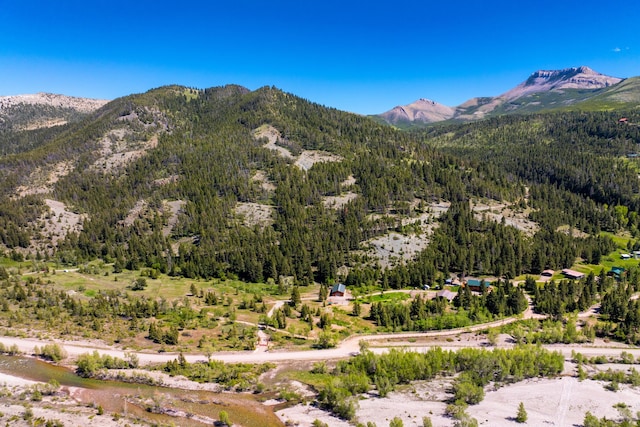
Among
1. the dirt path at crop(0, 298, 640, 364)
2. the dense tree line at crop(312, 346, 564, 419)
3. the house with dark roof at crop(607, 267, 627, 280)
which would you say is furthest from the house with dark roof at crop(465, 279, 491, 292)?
the dense tree line at crop(312, 346, 564, 419)

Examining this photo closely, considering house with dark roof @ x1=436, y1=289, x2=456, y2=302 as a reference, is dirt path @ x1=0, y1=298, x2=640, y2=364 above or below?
below

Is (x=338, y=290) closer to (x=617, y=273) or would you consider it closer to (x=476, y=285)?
(x=476, y=285)

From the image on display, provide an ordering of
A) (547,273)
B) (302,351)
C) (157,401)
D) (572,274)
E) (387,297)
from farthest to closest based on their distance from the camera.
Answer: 1. (547,273)
2. (572,274)
3. (387,297)
4. (302,351)
5. (157,401)

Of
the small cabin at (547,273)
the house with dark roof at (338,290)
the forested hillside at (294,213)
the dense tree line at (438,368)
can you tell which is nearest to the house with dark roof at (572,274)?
the small cabin at (547,273)

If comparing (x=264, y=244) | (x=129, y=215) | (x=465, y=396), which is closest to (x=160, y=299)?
(x=264, y=244)

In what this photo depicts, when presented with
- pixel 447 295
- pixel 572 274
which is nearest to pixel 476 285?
pixel 447 295

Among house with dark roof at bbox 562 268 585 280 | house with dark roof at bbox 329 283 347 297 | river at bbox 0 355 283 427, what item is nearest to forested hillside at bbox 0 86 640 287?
house with dark roof at bbox 562 268 585 280

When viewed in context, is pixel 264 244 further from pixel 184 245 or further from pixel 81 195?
pixel 81 195

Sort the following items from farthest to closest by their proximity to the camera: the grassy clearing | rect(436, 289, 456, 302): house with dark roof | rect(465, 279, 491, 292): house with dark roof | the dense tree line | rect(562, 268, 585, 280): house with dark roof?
1. rect(562, 268, 585, 280): house with dark roof
2. rect(465, 279, 491, 292): house with dark roof
3. the grassy clearing
4. rect(436, 289, 456, 302): house with dark roof
5. the dense tree line

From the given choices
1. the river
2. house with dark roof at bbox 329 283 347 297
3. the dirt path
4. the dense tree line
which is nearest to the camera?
the river

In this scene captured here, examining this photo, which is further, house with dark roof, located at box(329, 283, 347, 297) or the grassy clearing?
house with dark roof, located at box(329, 283, 347, 297)

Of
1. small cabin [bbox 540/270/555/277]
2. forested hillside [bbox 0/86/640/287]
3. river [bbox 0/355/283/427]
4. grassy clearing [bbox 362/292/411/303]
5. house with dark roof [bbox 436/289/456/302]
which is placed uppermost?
forested hillside [bbox 0/86/640/287]

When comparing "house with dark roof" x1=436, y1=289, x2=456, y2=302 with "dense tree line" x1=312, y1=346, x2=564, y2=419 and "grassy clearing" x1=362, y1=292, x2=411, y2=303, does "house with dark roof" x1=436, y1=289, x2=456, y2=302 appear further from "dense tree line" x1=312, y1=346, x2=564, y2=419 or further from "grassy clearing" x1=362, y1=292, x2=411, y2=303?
"dense tree line" x1=312, y1=346, x2=564, y2=419
